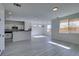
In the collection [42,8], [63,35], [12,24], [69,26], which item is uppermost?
[42,8]

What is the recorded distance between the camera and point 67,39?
25.2 ft

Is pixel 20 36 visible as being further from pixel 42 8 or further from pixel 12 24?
pixel 42 8

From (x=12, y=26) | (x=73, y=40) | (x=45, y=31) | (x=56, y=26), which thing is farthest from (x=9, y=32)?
(x=45, y=31)

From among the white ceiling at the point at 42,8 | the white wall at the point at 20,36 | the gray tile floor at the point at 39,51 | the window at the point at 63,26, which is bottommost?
the gray tile floor at the point at 39,51

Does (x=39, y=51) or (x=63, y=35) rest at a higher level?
(x=63, y=35)

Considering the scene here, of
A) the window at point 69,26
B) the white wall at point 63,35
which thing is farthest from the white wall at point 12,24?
the window at point 69,26

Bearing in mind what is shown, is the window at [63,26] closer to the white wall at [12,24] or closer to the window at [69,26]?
the window at [69,26]

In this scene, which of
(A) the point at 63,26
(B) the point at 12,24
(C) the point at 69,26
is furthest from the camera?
(B) the point at 12,24

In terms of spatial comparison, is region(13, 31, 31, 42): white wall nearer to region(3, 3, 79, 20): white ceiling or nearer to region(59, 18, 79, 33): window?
region(3, 3, 79, 20): white ceiling

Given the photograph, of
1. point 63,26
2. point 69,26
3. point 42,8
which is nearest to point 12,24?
point 63,26

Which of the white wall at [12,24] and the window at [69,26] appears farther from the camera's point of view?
the white wall at [12,24]

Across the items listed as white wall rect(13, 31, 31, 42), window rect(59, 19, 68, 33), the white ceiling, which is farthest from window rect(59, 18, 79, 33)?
white wall rect(13, 31, 31, 42)

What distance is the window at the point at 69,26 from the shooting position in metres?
6.92

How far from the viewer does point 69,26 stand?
24.9ft
